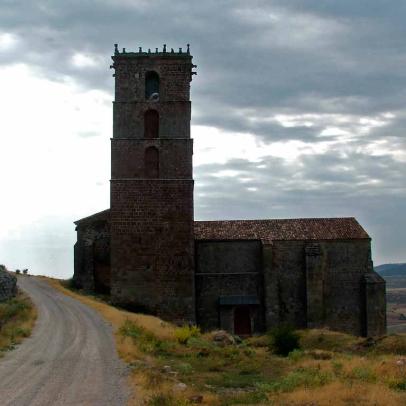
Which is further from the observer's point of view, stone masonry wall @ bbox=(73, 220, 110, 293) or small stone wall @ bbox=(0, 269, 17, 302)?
stone masonry wall @ bbox=(73, 220, 110, 293)

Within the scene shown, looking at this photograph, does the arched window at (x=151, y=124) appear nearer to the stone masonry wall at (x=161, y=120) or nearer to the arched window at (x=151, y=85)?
the stone masonry wall at (x=161, y=120)

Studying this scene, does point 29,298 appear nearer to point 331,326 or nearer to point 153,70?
point 153,70

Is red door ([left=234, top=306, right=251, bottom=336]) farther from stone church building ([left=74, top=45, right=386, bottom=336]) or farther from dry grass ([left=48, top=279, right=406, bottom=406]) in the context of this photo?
dry grass ([left=48, top=279, right=406, bottom=406])

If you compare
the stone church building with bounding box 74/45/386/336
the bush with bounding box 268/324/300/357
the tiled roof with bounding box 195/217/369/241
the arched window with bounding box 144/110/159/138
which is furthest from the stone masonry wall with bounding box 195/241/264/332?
the bush with bounding box 268/324/300/357

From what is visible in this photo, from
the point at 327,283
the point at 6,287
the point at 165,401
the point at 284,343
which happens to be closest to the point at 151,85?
the point at 6,287

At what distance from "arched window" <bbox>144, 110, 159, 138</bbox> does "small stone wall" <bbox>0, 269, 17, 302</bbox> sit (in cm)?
1234

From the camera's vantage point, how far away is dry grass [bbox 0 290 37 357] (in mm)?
24719

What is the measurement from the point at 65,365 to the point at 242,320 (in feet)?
72.6

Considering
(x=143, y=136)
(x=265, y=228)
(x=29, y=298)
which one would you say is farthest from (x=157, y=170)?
(x=29, y=298)

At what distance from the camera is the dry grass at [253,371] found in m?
15.0

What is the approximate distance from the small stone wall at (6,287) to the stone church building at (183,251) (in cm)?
578

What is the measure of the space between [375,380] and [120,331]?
13.1m

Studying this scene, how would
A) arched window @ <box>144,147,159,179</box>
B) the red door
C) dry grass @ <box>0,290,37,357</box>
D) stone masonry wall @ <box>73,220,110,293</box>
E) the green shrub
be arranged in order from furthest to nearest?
stone masonry wall @ <box>73,220,110,293</box> → the red door → arched window @ <box>144,147,159,179</box> → the green shrub → dry grass @ <box>0,290,37,357</box>

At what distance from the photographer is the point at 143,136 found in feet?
132
